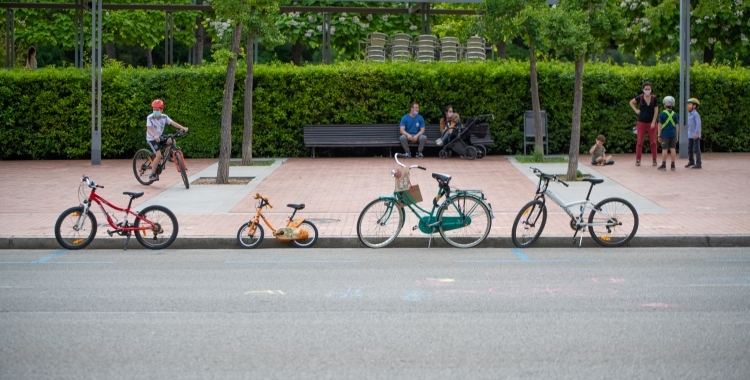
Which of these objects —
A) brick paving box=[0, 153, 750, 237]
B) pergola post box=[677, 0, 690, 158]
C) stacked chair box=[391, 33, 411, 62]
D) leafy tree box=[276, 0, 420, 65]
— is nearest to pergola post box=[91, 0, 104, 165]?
brick paving box=[0, 153, 750, 237]

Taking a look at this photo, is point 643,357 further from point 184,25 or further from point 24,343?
point 184,25

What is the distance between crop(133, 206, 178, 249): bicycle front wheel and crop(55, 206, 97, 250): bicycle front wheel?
1.80 feet

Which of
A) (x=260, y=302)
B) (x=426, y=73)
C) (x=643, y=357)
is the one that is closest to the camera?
(x=643, y=357)

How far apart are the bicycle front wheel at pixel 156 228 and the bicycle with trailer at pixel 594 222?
4.28m

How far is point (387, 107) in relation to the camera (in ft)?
79.5

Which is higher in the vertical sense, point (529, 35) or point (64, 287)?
point (529, 35)

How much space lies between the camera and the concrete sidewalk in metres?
12.6

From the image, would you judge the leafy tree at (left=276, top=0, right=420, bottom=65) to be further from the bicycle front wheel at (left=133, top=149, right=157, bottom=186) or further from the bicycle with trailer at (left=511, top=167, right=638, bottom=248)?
the bicycle with trailer at (left=511, top=167, right=638, bottom=248)

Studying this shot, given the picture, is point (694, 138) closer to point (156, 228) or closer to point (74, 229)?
point (156, 228)

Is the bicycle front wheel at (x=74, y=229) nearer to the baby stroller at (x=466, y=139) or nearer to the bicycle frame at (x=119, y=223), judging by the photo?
the bicycle frame at (x=119, y=223)

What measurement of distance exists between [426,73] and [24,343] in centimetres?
1777

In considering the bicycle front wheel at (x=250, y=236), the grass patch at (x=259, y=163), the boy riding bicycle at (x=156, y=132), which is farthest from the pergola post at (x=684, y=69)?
the bicycle front wheel at (x=250, y=236)

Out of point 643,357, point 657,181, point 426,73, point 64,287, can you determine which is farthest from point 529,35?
point 643,357

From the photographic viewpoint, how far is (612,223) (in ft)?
40.4
